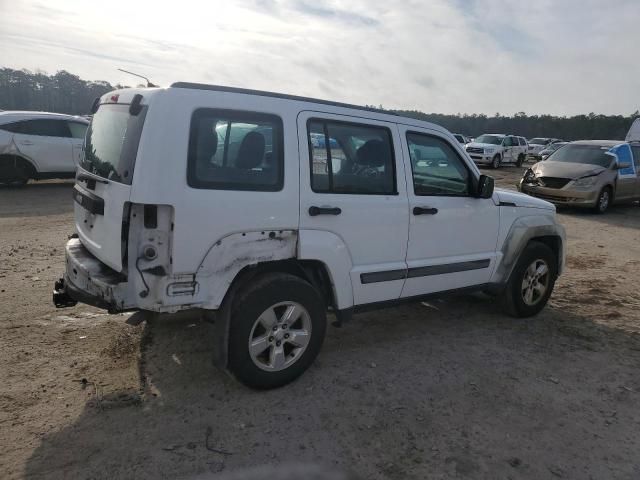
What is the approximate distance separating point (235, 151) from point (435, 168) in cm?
191

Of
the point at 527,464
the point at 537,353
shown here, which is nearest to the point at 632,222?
the point at 537,353

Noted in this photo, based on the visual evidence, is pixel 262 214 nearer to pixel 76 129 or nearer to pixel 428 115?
pixel 76 129

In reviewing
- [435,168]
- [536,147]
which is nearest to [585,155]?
[435,168]

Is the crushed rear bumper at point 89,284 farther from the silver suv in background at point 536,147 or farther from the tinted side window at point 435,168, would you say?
the silver suv in background at point 536,147

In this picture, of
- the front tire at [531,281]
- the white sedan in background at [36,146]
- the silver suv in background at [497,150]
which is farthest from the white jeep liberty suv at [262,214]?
the silver suv in background at [497,150]

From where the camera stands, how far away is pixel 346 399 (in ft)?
11.2

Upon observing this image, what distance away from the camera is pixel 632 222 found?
39.0 ft

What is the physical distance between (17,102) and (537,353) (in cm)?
4071

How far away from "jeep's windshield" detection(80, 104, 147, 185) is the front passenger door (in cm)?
211

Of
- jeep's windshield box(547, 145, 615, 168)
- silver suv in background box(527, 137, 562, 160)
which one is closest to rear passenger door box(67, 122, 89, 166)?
jeep's windshield box(547, 145, 615, 168)

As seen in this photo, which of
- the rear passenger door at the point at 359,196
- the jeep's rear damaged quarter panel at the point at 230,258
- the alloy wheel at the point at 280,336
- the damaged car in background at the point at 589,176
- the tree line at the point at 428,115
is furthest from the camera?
the tree line at the point at 428,115

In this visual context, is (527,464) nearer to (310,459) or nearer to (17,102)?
(310,459)

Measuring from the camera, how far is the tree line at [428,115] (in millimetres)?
33194

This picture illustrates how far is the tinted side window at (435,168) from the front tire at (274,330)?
138cm
